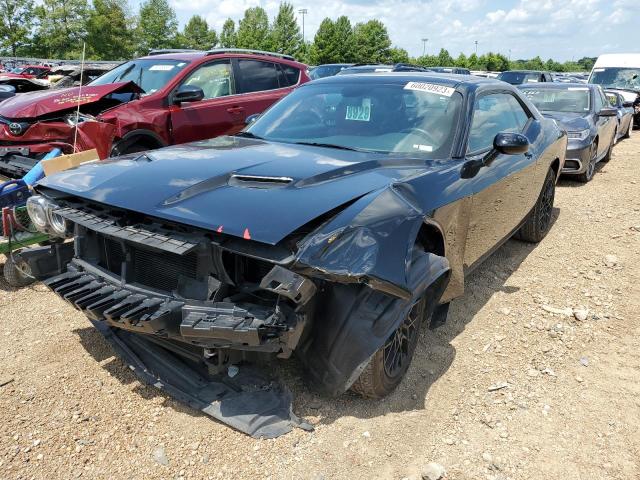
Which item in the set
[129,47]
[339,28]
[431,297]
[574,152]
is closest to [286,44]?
[339,28]

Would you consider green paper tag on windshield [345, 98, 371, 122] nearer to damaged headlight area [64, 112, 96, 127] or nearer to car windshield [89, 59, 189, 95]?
damaged headlight area [64, 112, 96, 127]

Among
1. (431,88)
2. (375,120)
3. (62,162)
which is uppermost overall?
(431,88)

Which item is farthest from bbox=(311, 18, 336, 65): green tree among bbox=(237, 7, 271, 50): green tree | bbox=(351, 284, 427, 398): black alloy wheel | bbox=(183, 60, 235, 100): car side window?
bbox=(351, 284, 427, 398): black alloy wheel

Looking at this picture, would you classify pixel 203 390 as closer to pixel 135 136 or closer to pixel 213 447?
pixel 213 447

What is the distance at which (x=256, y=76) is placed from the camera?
7.27 m

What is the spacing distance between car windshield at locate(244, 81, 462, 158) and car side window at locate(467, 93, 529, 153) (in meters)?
0.21

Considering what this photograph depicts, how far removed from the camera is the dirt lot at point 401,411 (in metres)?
2.38

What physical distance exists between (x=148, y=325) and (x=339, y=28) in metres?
69.5

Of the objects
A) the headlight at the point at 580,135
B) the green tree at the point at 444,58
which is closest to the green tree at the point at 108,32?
the green tree at the point at 444,58

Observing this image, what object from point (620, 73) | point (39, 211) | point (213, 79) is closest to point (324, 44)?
point (620, 73)

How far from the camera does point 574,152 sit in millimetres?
7805

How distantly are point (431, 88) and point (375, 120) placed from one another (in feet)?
1.59

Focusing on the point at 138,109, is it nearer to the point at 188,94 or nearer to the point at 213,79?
the point at 188,94

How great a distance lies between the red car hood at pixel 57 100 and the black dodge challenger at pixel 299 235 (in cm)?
317
